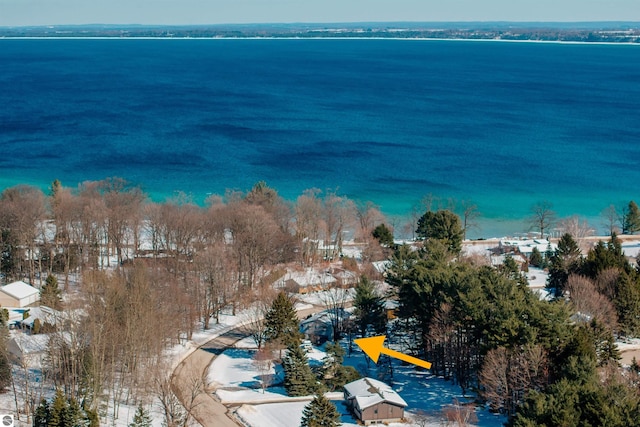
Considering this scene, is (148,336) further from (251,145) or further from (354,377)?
(251,145)

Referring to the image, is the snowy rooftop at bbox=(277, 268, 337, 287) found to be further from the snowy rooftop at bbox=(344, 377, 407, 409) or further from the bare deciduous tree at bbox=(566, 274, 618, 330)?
the snowy rooftop at bbox=(344, 377, 407, 409)

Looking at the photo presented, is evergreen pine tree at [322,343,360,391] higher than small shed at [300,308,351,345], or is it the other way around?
small shed at [300,308,351,345]

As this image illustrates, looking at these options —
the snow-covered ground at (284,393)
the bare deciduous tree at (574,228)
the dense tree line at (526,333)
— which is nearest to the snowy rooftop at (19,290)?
the snow-covered ground at (284,393)

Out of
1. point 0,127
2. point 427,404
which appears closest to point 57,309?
point 427,404

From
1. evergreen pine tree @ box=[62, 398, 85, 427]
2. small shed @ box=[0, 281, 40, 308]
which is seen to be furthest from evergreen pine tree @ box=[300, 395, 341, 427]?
small shed @ box=[0, 281, 40, 308]

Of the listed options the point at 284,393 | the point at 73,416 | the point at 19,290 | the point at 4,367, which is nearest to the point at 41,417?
the point at 73,416

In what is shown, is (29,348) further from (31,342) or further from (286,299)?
(286,299)

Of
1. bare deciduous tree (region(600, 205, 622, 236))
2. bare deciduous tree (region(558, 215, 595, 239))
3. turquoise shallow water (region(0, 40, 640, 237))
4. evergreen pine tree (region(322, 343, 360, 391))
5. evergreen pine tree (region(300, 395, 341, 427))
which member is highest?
turquoise shallow water (region(0, 40, 640, 237))
